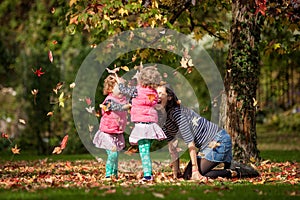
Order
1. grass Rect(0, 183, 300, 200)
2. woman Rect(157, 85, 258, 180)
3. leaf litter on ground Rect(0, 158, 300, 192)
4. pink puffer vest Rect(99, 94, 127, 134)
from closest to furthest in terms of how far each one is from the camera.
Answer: grass Rect(0, 183, 300, 200) < leaf litter on ground Rect(0, 158, 300, 192) < woman Rect(157, 85, 258, 180) < pink puffer vest Rect(99, 94, 127, 134)

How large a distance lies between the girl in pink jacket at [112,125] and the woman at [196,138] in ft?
1.91

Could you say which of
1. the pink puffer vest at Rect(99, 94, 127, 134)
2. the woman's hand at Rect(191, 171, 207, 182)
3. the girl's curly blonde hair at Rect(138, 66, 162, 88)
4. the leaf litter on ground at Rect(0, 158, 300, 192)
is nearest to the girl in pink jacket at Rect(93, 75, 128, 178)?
the pink puffer vest at Rect(99, 94, 127, 134)

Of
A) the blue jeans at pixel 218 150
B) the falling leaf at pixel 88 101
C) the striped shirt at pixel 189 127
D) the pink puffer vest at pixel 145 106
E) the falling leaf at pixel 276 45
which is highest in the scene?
the falling leaf at pixel 276 45

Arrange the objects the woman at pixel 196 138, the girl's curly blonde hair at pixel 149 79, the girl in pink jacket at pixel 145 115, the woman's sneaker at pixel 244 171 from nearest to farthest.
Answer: the girl in pink jacket at pixel 145 115 → the girl's curly blonde hair at pixel 149 79 → the woman at pixel 196 138 → the woman's sneaker at pixel 244 171

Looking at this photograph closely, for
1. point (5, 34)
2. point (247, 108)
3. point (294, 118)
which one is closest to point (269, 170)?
point (247, 108)

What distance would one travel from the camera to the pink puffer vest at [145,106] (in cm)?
698

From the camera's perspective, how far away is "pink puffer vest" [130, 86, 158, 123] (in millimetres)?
6980

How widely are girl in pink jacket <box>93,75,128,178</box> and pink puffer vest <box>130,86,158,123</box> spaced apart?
368 mm

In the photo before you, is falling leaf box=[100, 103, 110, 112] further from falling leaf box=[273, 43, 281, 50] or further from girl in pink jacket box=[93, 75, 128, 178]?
falling leaf box=[273, 43, 281, 50]

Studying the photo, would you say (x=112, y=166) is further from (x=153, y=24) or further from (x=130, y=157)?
(x=130, y=157)

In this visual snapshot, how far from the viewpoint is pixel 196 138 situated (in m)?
7.47

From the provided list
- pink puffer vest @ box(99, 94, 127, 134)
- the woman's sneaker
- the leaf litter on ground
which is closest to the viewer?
the leaf litter on ground

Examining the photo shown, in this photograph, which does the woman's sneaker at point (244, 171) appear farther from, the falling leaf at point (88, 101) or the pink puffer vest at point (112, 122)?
the falling leaf at point (88, 101)

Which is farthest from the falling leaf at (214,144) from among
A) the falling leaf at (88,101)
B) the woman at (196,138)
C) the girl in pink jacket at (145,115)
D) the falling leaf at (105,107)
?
the falling leaf at (88,101)
